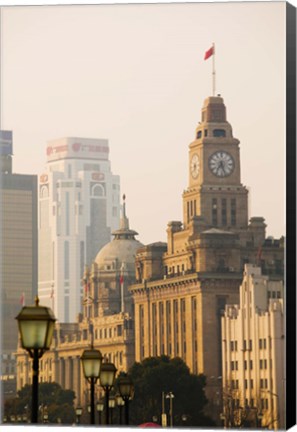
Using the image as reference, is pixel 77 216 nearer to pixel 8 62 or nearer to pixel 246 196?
pixel 246 196

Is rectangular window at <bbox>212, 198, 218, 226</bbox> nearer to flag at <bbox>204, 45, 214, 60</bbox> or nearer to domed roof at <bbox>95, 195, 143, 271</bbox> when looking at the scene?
domed roof at <bbox>95, 195, 143, 271</bbox>

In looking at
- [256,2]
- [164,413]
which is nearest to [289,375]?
[256,2]

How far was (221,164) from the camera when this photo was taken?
140625mm

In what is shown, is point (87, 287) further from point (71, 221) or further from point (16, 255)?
point (16, 255)

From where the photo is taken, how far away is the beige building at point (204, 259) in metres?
137

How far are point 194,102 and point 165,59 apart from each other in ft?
81.6

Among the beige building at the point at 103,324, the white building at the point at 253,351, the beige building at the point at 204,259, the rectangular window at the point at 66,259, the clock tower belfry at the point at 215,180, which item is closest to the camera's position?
the white building at the point at 253,351

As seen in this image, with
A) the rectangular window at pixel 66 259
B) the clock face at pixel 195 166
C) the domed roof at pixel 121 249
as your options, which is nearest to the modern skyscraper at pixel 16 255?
the rectangular window at pixel 66 259

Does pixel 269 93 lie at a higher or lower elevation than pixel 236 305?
higher

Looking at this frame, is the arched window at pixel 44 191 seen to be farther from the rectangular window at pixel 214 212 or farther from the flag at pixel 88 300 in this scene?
the flag at pixel 88 300

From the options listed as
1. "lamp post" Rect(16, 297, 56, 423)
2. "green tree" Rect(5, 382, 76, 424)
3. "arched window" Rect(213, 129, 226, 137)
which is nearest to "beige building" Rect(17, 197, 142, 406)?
"arched window" Rect(213, 129, 226, 137)

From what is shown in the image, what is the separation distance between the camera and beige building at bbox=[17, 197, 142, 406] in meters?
154

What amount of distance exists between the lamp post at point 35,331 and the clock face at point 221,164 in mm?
112676

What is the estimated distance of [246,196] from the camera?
13712 cm
